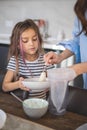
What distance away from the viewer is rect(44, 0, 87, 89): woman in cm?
108

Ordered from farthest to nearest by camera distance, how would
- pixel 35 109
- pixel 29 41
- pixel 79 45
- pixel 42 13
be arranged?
pixel 42 13 → pixel 29 41 → pixel 79 45 → pixel 35 109

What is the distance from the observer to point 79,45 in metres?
1.34

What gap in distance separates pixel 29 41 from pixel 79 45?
35cm

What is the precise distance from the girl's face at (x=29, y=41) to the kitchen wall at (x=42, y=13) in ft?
4.71

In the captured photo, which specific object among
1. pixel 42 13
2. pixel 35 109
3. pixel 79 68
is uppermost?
pixel 42 13

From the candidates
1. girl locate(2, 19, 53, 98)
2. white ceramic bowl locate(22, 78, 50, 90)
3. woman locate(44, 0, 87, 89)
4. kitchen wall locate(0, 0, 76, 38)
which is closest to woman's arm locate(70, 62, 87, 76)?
woman locate(44, 0, 87, 89)

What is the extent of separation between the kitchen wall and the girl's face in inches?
56.6

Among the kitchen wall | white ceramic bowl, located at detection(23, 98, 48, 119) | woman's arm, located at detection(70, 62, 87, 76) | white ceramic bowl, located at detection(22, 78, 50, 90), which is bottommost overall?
white ceramic bowl, located at detection(23, 98, 48, 119)

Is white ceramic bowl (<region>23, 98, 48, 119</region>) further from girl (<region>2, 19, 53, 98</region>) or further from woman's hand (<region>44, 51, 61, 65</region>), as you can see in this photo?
girl (<region>2, 19, 53, 98</region>)

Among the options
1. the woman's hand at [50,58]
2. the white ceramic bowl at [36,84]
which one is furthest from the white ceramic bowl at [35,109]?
the woman's hand at [50,58]

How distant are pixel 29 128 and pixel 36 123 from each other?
0.14 feet

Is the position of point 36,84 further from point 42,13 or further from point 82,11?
point 42,13

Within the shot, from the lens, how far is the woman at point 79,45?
108cm

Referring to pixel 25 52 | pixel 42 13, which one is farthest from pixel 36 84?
pixel 42 13
